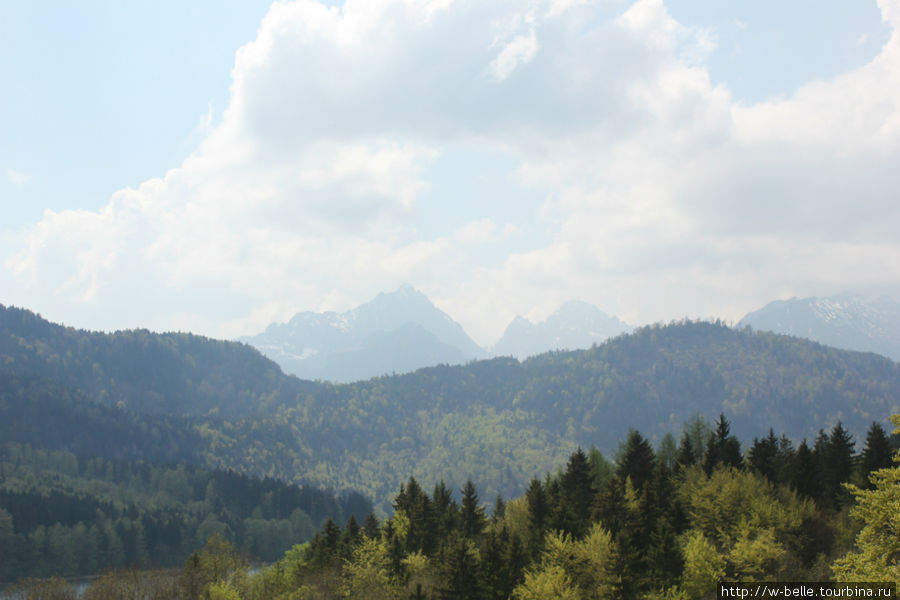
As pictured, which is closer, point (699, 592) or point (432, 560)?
point (699, 592)

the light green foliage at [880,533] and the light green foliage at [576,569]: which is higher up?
the light green foliage at [880,533]

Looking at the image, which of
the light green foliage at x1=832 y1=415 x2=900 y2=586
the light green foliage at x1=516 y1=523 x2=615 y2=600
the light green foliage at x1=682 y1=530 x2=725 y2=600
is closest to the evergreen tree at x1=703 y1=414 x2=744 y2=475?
the light green foliage at x1=682 y1=530 x2=725 y2=600

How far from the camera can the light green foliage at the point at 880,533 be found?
87.6ft

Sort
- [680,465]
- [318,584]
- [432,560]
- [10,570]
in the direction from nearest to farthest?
[432,560]
[318,584]
[680,465]
[10,570]

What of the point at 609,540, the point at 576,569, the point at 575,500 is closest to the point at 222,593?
the point at 575,500

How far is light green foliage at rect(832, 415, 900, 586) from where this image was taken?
2669cm

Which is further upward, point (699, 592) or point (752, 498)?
point (752, 498)

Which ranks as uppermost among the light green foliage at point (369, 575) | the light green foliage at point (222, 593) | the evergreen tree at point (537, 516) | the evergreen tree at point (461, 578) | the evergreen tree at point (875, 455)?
the evergreen tree at point (875, 455)

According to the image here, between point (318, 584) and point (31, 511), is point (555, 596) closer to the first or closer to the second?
point (318, 584)

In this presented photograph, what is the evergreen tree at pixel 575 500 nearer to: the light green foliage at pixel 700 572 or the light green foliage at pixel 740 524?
the light green foliage at pixel 740 524

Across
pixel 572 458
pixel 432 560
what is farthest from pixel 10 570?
pixel 572 458

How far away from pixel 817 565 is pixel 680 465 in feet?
99.7

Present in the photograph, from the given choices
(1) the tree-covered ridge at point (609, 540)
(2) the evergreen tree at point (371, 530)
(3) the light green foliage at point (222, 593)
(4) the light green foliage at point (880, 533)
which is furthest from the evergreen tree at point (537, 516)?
(4) the light green foliage at point (880, 533)

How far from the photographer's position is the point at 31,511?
7234 inches
